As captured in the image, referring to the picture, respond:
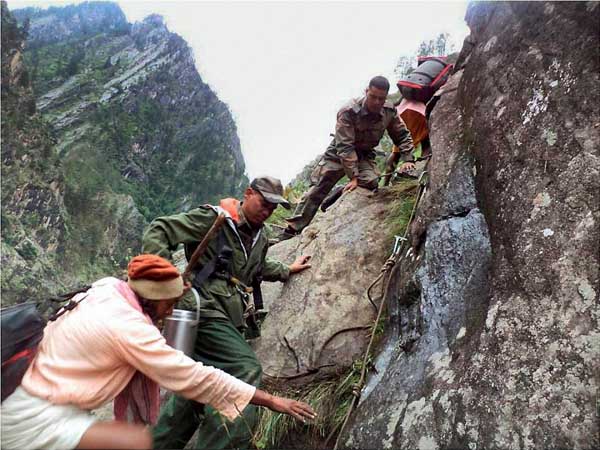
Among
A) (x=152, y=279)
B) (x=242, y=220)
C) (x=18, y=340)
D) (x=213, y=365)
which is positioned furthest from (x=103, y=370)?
(x=242, y=220)

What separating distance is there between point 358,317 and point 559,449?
256cm

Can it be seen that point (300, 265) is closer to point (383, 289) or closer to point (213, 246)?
point (383, 289)

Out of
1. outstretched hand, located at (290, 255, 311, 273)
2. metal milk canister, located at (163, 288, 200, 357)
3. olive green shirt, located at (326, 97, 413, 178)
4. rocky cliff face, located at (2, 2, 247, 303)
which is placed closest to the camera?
metal milk canister, located at (163, 288, 200, 357)

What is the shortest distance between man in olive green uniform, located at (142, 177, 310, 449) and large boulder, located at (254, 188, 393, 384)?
656 mm

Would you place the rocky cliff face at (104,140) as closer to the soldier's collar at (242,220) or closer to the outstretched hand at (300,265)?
the outstretched hand at (300,265)

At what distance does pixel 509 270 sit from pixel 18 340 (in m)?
2.69

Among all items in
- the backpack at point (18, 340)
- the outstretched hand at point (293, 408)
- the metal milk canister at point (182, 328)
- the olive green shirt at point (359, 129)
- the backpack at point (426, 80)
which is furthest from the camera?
the olive green shirt at point (359, 129)

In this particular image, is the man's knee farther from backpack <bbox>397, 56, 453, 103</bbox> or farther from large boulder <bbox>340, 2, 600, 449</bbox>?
backpack <bbox>397, 56, 453, 103</bbox>

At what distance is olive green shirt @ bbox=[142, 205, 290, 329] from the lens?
4.03m

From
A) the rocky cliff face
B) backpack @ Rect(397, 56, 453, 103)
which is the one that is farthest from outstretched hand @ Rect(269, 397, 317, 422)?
the rocky cliff face

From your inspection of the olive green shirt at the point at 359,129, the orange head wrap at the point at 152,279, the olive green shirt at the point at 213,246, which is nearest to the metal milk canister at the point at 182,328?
the olive green shirt at the point at 213,246

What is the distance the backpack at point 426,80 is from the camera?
628 centimetres

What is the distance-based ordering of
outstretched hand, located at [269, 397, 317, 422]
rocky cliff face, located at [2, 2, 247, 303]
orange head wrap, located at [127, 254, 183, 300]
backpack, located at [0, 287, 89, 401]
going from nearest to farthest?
backpack, located at [0, 287, 89, 401] < orange head wrap, located at [127, 254, 183, 300] < outstretched hand, located at [269, 397, 317, 422] < rocky cliff face, located at [2, 2, 247, 303]

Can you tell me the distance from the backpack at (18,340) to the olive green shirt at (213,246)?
1382mm
